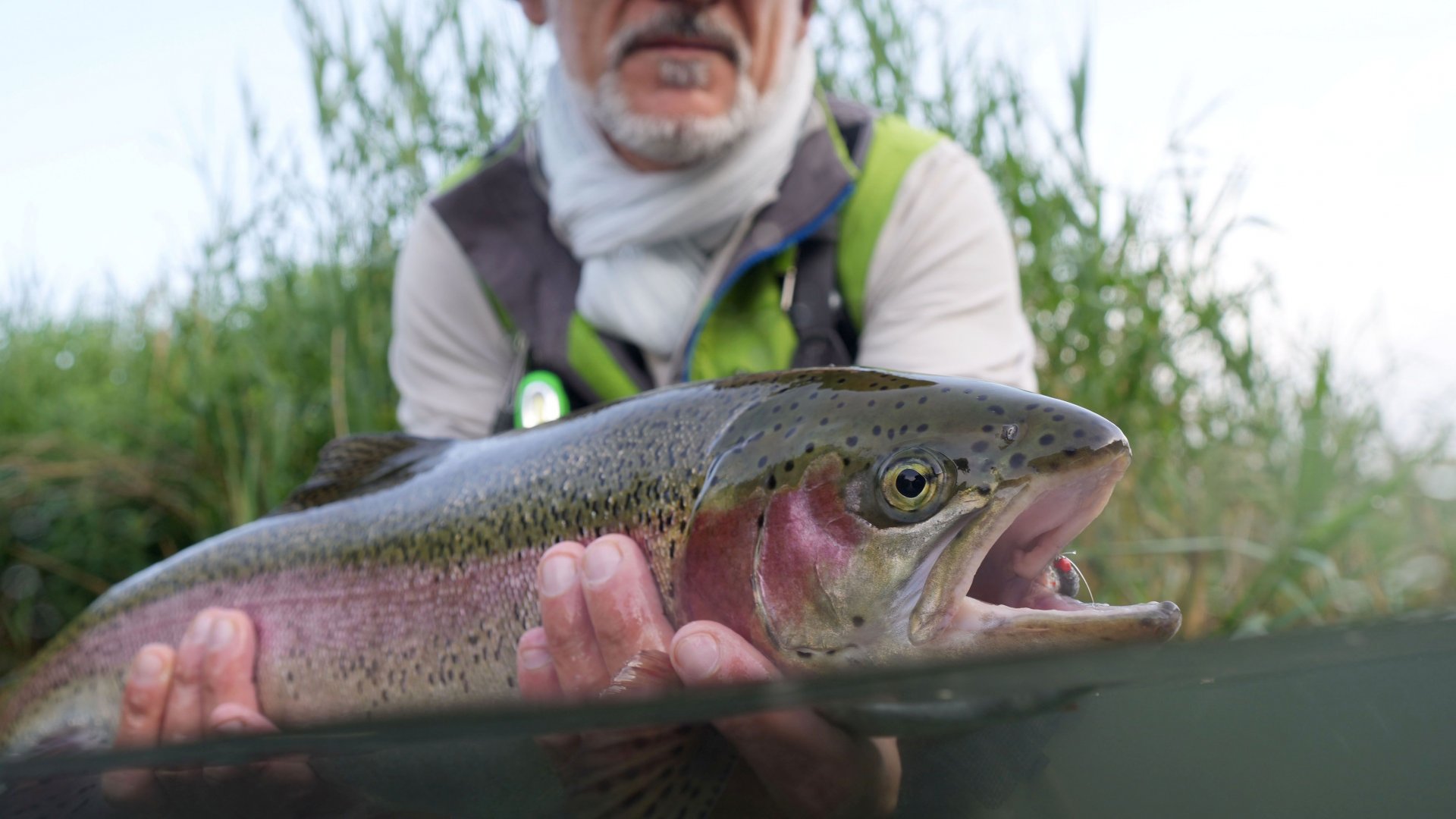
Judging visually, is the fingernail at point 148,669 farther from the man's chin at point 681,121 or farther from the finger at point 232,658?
the man's chin at point 681,121

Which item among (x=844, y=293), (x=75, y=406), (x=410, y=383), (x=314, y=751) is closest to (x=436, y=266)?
(x=410, y=383)

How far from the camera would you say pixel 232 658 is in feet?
5.47

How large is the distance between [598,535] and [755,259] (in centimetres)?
120

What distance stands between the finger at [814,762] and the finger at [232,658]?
1.13 metres

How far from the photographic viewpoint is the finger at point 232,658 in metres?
1.66

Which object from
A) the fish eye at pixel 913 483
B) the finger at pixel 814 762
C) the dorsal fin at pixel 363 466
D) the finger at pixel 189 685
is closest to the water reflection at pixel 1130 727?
the finger at pixel 814 762

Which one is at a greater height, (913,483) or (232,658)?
(913,483)

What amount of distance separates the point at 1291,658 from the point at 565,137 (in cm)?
235

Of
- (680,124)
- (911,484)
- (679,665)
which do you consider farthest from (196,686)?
(680,124)

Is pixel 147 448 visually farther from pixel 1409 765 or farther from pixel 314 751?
pixel 1409 765

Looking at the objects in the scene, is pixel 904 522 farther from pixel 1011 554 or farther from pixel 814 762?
pixel 814 762

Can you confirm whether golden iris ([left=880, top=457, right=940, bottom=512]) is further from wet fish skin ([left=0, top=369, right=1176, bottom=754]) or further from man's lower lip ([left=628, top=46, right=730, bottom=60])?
man's lower lip ([left=628, top=46, right=730, bottom=60])

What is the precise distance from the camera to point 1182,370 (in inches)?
116

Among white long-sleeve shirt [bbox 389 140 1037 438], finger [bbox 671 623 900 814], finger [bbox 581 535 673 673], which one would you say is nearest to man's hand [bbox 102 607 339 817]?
finger [bbox 581 535 673 673]
